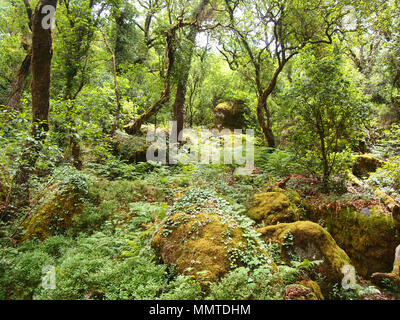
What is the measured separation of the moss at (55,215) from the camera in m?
5.04

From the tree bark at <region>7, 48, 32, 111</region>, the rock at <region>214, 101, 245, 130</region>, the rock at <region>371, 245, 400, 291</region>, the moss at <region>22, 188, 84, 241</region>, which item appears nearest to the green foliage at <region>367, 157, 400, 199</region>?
the rock at <region>371, 245, 400, 291</region>

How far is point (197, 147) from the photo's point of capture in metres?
9.73

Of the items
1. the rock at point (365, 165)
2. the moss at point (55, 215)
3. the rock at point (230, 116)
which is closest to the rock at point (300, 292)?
the moss at point (55, 215)

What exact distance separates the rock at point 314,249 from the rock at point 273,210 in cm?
86

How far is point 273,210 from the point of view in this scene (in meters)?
5.48

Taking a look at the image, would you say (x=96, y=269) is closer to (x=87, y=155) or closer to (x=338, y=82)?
(x=87, y=155)

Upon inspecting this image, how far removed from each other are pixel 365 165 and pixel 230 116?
986 cm

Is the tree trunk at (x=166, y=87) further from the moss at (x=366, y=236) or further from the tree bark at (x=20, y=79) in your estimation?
the moss at (x=366, y=236)

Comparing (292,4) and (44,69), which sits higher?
(292,4)

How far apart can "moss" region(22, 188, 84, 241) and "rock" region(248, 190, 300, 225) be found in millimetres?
4751

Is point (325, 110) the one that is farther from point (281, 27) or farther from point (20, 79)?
point (20, 79)

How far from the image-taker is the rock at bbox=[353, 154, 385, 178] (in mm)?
8562

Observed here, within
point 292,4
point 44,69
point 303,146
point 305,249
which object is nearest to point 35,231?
point 44,69
